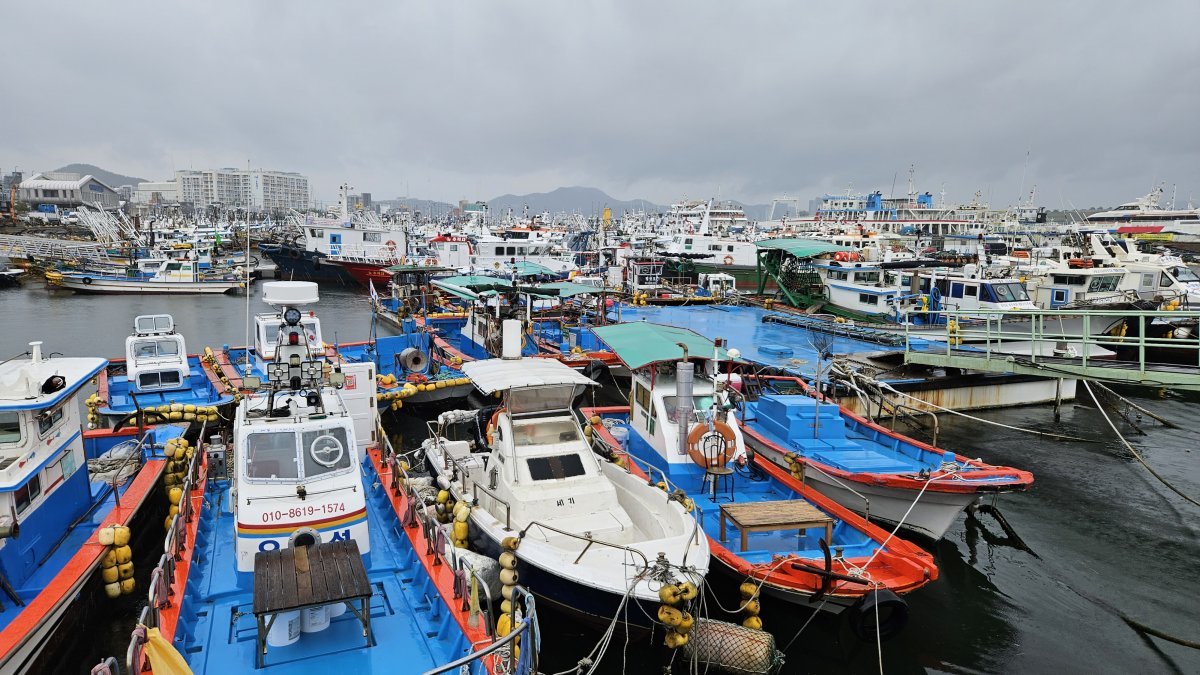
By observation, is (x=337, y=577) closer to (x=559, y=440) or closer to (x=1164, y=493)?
(x=559, y=440)

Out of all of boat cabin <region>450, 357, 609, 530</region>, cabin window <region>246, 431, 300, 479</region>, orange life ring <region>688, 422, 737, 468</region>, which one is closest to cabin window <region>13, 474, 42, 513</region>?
cabin window <region>246, 431, 300, 479</region>

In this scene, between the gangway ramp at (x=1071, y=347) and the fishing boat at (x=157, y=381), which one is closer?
the gangway ramp at (x=1071, y=347)

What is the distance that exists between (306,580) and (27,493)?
4.73 m

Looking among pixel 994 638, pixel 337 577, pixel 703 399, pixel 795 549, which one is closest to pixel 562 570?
pixel 337 577

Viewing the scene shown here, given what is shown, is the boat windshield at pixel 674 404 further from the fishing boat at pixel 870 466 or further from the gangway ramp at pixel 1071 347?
the gangway ramp at pixel 1071 347

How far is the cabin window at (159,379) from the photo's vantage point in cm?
1744

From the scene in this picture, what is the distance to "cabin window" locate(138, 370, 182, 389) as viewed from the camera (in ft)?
57.2

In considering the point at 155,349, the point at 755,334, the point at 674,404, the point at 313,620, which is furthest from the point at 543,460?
the point at 755,334

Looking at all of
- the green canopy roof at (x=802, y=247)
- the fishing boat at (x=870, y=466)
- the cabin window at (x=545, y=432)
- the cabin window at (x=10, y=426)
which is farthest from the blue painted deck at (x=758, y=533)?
the green canopy roof at (x=802, y=247)

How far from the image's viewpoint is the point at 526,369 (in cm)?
1198

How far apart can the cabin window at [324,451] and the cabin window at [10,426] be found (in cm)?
358

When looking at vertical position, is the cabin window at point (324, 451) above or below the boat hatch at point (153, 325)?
below

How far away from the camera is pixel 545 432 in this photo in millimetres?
11180

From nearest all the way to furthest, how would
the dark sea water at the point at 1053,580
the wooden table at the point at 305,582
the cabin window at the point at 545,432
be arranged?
the wooden table at the point at 305,582 → the dark sea water at the point at 1053,580 → the cabin window at the point at 545,432
